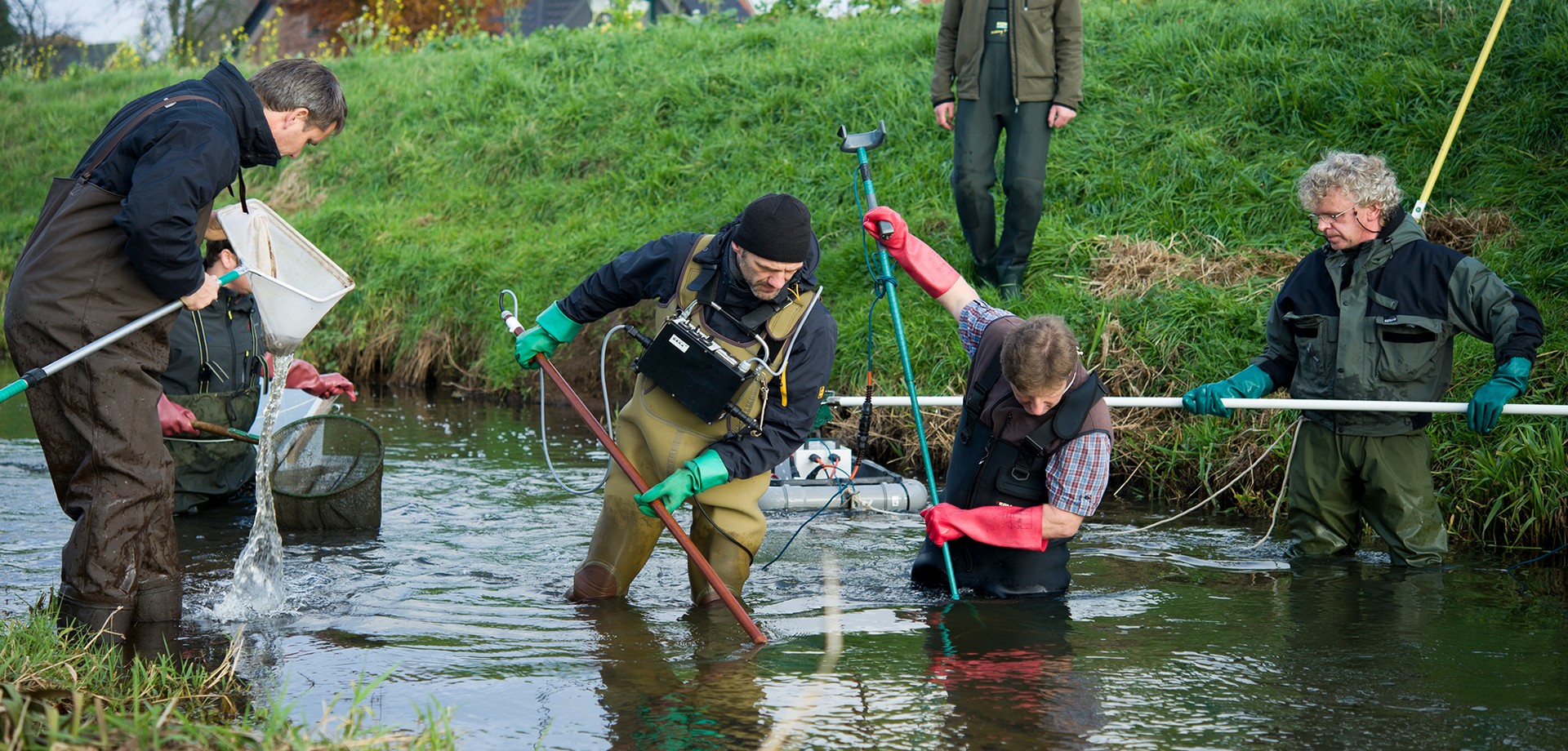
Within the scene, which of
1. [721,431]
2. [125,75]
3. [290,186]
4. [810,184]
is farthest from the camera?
[125,75]

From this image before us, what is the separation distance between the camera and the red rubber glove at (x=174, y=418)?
18.2 feet

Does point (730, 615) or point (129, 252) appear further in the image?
point (730, 615)

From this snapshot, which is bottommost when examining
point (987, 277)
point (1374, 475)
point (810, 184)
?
point (1374, 475)

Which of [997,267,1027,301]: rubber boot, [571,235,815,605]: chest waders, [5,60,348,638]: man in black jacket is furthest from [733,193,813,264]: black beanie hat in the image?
[997,267,1027,301]: rubber boot

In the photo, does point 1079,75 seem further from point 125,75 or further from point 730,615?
point 125,75

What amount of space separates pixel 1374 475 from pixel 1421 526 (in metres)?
0.30

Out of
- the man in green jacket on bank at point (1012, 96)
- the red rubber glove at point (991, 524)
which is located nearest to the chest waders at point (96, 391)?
the red rubber glove at point (991, 524)

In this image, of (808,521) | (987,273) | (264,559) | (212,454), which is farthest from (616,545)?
(987,273)

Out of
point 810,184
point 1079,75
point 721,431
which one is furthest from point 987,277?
point 721,431

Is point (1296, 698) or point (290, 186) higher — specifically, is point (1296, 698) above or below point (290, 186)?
below

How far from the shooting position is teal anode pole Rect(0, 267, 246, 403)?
3.72 meters

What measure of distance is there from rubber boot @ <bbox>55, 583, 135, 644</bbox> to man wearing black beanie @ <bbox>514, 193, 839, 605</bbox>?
1522 millimetres

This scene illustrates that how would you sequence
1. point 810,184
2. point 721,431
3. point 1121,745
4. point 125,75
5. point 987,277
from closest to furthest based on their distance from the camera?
point 1121,745
point 721,431
point 987,277
point 810,184
point 125,75

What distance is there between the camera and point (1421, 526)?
204 inches
